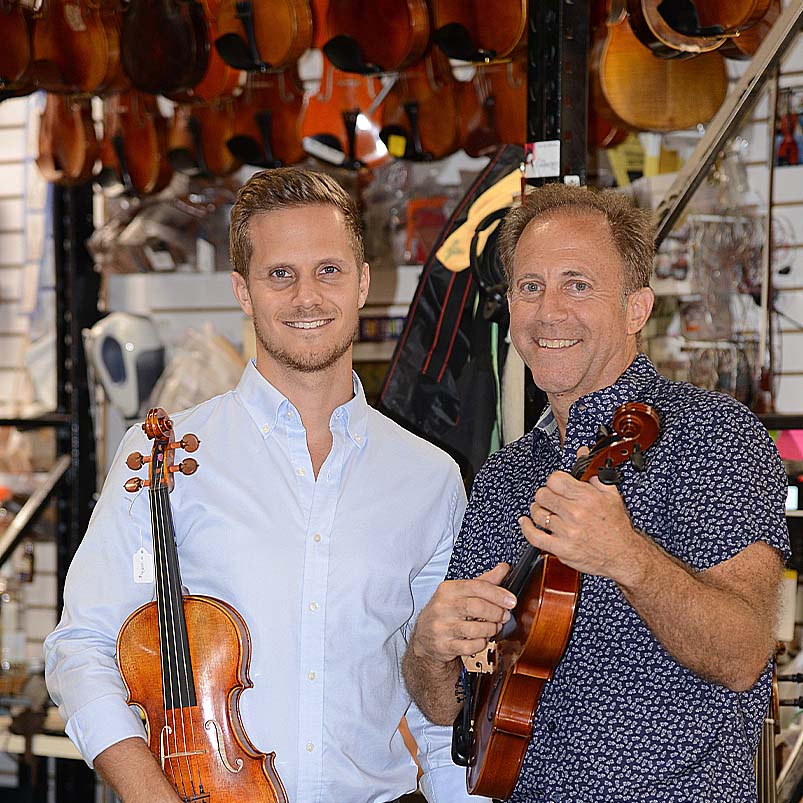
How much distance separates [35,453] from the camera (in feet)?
19.2

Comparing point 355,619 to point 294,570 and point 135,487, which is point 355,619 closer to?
point 294,570

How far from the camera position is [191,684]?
1.91m

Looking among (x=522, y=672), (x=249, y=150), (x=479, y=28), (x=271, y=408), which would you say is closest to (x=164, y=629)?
(x=271, y=408)

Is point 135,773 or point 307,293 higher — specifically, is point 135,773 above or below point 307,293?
below

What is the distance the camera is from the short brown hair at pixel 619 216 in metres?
2.06

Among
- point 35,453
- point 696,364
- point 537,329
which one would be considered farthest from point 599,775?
point 35,453

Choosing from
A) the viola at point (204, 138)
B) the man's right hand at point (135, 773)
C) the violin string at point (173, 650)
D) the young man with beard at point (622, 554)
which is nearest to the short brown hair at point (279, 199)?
the young man with beard at point (622, 554)

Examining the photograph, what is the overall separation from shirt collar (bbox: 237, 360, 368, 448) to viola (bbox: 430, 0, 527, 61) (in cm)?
206

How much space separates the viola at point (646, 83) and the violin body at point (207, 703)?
2.91m

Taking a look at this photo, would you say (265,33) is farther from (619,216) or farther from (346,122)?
(619,216)

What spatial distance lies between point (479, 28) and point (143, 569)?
2.52 metres

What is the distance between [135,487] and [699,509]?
2.95 feet

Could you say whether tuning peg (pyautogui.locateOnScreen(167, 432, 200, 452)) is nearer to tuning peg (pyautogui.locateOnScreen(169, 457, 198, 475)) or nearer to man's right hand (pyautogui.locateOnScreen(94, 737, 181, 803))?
tuning peg (pyautogui.locateOnScreen(169, 457, 198, 475))

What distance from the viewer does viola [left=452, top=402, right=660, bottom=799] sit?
1650 mm
